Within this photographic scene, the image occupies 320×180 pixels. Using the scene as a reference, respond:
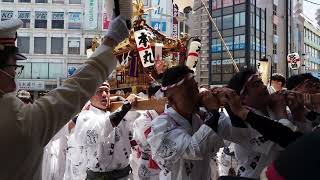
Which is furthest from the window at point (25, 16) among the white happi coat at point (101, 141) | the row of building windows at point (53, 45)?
the white happi coat at point (101, 141)

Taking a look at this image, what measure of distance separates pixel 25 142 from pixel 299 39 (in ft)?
138

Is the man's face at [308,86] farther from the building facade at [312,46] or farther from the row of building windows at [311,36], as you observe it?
the row of building windows at [311,36]

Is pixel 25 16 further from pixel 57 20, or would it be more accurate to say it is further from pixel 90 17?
pixel 90 17

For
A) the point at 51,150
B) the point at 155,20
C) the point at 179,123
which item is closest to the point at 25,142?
the point at 179,123

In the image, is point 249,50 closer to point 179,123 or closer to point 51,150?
point 51,150

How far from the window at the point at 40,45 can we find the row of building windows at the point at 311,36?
88.2ft

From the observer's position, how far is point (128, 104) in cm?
405

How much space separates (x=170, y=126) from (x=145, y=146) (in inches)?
86.3

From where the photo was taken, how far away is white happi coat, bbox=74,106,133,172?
4.38m

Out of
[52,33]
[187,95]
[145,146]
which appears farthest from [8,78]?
[52,33]

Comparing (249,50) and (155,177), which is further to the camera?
(249,50)

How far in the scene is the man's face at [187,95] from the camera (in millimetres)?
2941

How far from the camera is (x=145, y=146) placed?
197 inches

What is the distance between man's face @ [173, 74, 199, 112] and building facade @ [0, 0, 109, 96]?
3404 centimetres
